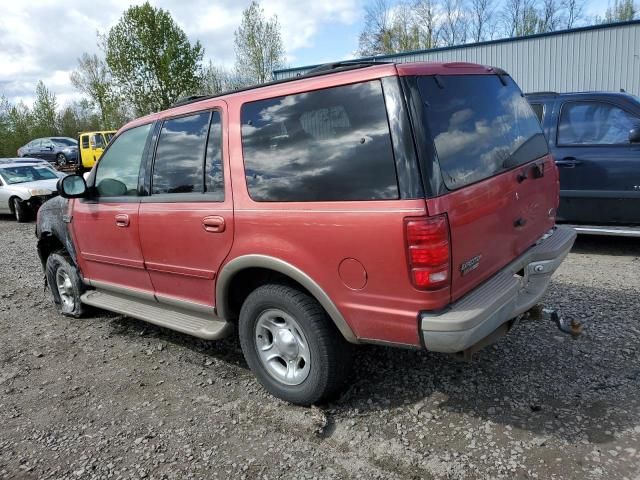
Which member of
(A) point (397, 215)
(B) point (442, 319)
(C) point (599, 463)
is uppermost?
(A) point (397, 215)

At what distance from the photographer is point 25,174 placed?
535 inches

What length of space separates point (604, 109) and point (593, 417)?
4462 millimetres

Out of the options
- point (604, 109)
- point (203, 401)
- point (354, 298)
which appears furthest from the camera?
point (604, 109)

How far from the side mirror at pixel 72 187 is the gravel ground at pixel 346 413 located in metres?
1.34

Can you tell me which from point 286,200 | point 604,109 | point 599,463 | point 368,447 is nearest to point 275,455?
point 368,447

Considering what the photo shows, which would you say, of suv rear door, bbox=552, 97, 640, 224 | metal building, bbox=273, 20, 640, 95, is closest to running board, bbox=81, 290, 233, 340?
suv rear door, bbox=552, 97, 640, 224

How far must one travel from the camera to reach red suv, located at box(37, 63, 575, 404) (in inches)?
96.9

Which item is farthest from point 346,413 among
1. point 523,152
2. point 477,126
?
point 523,152

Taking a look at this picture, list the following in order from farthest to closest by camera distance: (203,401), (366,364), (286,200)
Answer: (366,364), (203,401), (286,200)

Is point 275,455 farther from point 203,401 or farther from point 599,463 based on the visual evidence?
point 599,463

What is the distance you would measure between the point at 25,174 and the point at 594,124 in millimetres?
13532

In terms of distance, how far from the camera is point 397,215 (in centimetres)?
241

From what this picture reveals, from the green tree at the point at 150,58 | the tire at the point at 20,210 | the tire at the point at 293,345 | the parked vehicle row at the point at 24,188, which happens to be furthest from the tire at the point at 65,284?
the green tree at the point at 150,58

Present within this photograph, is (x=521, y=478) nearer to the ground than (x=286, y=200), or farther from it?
nearer to the ground
